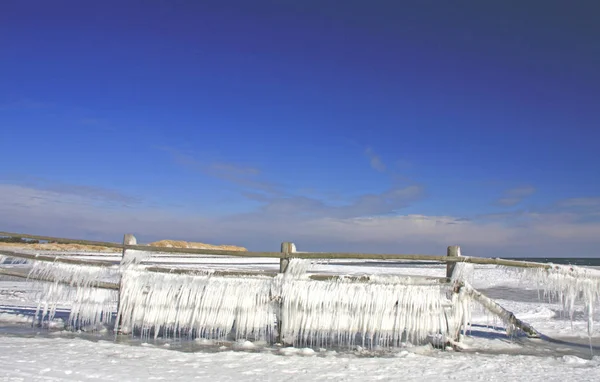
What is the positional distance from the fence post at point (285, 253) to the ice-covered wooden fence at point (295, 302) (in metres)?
0.01

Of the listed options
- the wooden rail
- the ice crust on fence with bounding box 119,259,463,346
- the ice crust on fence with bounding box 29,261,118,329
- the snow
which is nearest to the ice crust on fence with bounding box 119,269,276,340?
the ice crust on fence with bounding box 119,259,463,346

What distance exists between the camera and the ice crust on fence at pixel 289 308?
20.1ft

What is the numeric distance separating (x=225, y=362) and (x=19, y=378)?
2.02m

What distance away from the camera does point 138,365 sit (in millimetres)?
4809

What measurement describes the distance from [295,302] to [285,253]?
0.72 m

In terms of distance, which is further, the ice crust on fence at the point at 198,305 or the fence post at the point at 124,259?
the fence post at the point at 124,259

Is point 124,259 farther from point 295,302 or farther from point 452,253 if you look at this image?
point 452,253

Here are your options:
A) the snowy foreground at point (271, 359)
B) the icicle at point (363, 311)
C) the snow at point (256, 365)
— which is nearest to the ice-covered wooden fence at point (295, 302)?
the icicle at point (363, 311)

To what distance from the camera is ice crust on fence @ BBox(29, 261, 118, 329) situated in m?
7.04

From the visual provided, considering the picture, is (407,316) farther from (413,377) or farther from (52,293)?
(52,293)

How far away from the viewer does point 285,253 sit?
6.50 m

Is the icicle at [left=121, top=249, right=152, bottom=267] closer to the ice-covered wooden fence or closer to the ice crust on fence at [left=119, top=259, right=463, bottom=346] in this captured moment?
the ice-covered wooden fence

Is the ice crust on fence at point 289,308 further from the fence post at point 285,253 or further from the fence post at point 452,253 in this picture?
the fence post at point 452,253

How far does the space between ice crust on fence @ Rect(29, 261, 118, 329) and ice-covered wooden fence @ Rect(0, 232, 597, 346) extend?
0.11 ft
